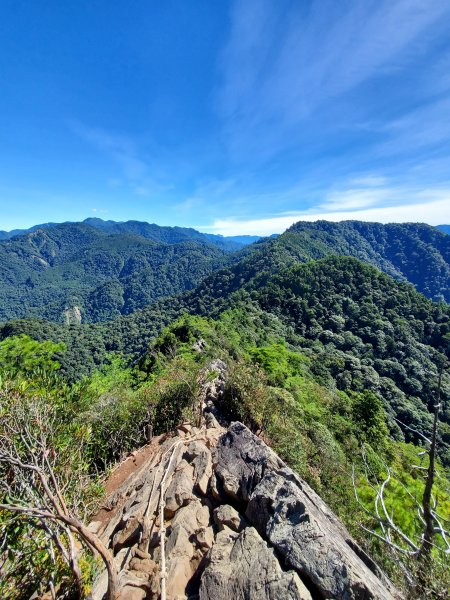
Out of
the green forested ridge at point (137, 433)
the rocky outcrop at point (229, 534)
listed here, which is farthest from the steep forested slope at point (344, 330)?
the rocky outcrop at point (229, 534)

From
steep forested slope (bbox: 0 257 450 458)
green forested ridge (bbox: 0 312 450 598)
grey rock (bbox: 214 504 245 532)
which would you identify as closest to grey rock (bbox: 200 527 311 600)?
grey rock (bbox: 214 504 245 532)

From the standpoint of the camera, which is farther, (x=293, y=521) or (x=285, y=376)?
(x=285, y=376)

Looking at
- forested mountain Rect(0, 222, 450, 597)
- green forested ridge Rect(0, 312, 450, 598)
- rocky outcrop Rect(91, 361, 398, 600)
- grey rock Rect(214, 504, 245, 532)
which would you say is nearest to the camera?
rocky outcrop Rect(91, 361, 398, 600)

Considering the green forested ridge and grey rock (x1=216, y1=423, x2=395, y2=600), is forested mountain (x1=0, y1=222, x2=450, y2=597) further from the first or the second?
grey rock (x1=216, y1=423, x2=395, y2=600)

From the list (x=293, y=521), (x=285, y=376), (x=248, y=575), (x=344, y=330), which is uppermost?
(x=293, y=521)

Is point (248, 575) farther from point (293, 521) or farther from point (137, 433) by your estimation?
point (137, 433)

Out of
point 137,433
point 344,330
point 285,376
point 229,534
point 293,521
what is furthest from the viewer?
point 344,330

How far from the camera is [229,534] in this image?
4.91 meters

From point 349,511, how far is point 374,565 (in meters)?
4.46

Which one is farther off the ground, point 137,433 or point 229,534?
point 229,534

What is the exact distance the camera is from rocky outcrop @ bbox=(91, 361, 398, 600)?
3863 mm

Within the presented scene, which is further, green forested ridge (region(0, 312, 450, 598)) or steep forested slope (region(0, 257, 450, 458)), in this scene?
steep forested slope (region(0, 257, 450, 458))

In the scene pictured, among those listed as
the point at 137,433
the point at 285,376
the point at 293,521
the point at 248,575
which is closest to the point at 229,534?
the point at 248,575

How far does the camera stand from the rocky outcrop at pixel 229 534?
3.86 metres
